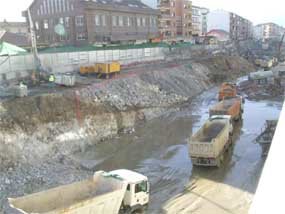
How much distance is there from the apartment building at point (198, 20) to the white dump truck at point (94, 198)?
100 metres

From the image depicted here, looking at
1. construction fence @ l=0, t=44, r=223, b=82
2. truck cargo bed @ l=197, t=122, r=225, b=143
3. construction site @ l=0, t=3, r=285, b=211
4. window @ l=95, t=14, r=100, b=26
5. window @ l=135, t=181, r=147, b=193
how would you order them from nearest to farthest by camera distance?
1. window @ l=135, t=181, r=147, b=193
2. construction site @ l=0, t=3, r=285, b=211
3. truck cargo bed @ l=197, t=122, r=225, b=143
4. construction fence @ l=0, t=44, r=223, b=82
5. window @ l=95, t=14, r=100, b=26

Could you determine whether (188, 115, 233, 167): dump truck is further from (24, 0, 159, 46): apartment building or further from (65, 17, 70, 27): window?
(65, 17, 70, 27): window

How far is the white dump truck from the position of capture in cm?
1278

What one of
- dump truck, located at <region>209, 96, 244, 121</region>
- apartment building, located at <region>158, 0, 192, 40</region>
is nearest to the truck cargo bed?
dump truck, located at <region>209, 96, 244, 121</region>

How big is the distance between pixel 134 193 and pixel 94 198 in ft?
8.20

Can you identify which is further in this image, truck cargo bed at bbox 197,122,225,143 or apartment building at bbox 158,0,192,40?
apartment building at bbox 158,0,192,40

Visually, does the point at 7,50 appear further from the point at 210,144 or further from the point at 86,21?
the point at 86,21

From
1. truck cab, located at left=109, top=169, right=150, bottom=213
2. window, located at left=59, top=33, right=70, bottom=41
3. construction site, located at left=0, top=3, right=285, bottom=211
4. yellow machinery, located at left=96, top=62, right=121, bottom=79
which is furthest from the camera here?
window, located at left=59, top=33, right=70, bottom=41

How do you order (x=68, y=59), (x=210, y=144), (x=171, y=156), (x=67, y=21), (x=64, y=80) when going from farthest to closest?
(x=67, y=21)
(x=68, y=59)
(x=64, y=80)
(x=171, y=156)
(x=210, y=144)

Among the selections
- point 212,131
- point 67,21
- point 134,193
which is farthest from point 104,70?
point 67,21

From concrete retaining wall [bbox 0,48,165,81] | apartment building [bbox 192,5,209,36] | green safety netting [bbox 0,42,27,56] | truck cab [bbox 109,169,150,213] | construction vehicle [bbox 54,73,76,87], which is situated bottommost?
truck cab [bbox 109,169,150,213]

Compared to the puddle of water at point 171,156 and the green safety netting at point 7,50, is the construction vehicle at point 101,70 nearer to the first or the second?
the green safety netting at point 7,50

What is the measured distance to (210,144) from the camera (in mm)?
19688

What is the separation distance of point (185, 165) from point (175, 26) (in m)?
78.6
